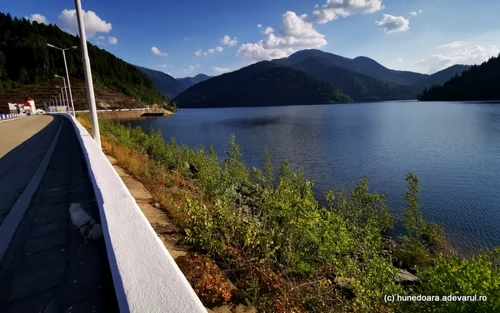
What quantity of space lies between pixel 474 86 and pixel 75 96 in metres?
210

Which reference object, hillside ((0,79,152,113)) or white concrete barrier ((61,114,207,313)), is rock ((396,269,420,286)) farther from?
hillside ((0,79,152,113))

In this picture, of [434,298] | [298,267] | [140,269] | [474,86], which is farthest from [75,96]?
[474,86]

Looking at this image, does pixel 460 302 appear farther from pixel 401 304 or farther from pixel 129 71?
pixel 129 71

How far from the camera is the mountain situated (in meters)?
148

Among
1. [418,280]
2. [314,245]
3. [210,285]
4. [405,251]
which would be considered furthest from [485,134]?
[210,285]

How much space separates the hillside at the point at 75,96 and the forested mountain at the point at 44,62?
712 cm

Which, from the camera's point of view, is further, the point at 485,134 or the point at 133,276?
the point at 485,134

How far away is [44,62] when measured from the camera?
462ft

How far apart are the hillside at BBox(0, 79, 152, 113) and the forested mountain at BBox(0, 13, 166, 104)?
7.12 metres

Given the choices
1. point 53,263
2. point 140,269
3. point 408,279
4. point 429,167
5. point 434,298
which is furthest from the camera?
point 429,167

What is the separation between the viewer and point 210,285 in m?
3.50

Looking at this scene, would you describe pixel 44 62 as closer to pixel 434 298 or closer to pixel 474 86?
pixel 434 298

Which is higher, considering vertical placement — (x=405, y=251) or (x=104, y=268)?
(x=104, y=268)

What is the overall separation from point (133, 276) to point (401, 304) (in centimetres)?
519
